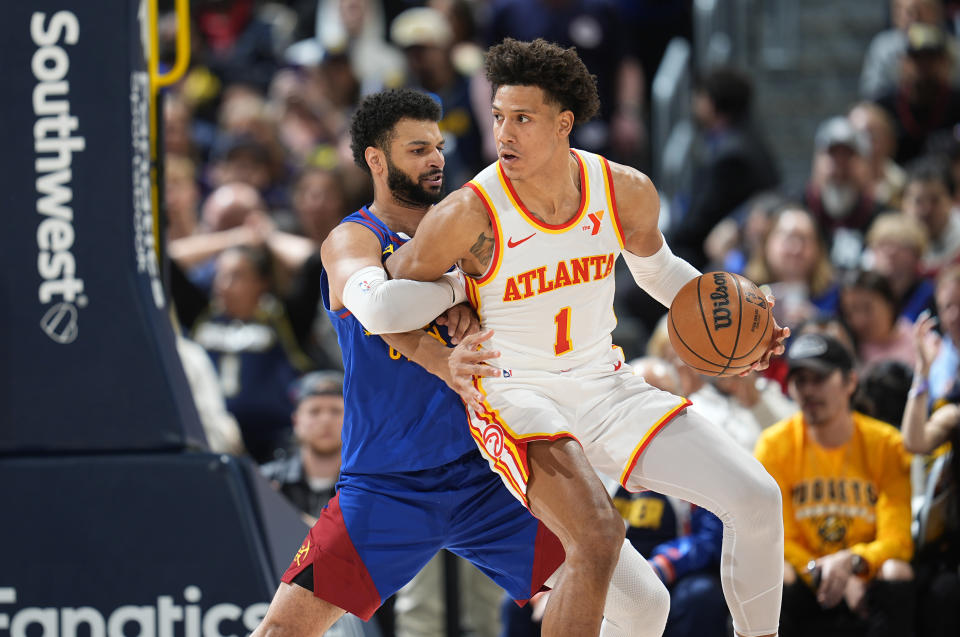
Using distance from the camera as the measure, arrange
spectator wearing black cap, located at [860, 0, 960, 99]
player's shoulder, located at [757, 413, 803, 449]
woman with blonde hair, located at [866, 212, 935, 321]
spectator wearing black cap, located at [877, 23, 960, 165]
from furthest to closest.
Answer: spectator wearing black cap, located at [860, 0, 960, 99]
spectator wearing black cap, located at [877, 23, 960, 165]
woman with blonde hair, located at [866, 212, 935, 321]
player's shoulder, located at [757, 413, 803, 449]

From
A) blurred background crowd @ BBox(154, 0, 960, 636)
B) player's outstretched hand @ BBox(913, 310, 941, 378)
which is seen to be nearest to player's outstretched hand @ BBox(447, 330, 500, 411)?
blurred background crowd @ BBox(154, 0, 960, 636)

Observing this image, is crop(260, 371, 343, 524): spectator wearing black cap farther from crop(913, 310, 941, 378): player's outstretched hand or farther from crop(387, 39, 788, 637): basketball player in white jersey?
crop(913, 310, 941, 378): player's outstretched hand

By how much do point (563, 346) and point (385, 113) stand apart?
95cm

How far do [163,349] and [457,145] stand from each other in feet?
17.9

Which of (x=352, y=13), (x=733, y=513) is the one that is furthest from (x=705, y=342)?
(x=352, y=13)

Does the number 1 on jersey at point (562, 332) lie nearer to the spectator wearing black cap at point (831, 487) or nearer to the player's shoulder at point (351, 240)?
the player's shoulder at point (351, 240)

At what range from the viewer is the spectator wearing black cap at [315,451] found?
614 cm

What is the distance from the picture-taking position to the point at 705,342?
3932 millimetres

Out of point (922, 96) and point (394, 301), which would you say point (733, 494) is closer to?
point (394, 301)

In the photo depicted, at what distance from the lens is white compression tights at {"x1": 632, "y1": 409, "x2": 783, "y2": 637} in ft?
12.3

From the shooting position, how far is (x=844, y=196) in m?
8.29

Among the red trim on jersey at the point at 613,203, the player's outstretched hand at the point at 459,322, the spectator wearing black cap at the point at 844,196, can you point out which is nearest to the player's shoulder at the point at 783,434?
the red trim on jersey at the point at 613,203

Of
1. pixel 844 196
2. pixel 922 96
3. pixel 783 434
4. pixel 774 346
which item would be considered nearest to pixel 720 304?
pixel 774 346

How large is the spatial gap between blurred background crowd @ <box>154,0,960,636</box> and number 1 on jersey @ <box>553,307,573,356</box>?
1.96m
